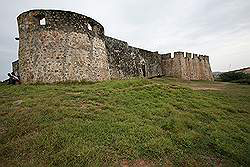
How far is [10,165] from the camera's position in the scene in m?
4.93

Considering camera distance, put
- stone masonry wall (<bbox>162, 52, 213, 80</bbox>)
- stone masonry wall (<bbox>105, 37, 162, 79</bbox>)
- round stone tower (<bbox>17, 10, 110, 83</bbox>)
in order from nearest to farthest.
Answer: round stone tower (<bbox>17, 10, 110, 83</bbox>), stone masonry wall (<bbox>105, 37, 162, 79</bbox>), stone masonry wall (<bbox>162, 52, 213, 80</bbox>)

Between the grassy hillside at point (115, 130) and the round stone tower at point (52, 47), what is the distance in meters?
1.96

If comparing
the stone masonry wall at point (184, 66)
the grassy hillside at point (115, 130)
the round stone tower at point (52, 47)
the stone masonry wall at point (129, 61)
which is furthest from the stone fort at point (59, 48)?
the stone masonry wall at point (184, 66)

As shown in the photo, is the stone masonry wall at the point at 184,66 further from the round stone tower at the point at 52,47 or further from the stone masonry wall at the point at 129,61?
the round stone tower at the point at 52,47

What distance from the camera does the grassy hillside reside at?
5344 mm

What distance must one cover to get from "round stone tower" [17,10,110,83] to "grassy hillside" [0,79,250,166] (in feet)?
6.43

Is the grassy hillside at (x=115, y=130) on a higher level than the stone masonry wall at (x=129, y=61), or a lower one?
lower

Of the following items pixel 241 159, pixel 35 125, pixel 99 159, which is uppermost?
pixel 35 125

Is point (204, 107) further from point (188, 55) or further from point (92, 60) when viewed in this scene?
point (188, 55)

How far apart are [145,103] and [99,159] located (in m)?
4.12

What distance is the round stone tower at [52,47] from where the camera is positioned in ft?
38.9

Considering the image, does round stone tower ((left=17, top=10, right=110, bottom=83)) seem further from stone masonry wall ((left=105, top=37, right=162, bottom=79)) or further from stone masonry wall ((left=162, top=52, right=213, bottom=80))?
stone masonry wall ((left=162, top=52, right=213, bottom=80))

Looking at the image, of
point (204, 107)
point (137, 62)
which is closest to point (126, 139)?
point (204, 107)

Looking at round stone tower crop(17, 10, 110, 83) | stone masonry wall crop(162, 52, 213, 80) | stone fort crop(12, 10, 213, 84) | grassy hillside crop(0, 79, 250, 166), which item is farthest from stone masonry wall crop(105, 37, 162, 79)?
grassy hillside crop(0, 79, 250, 166)
